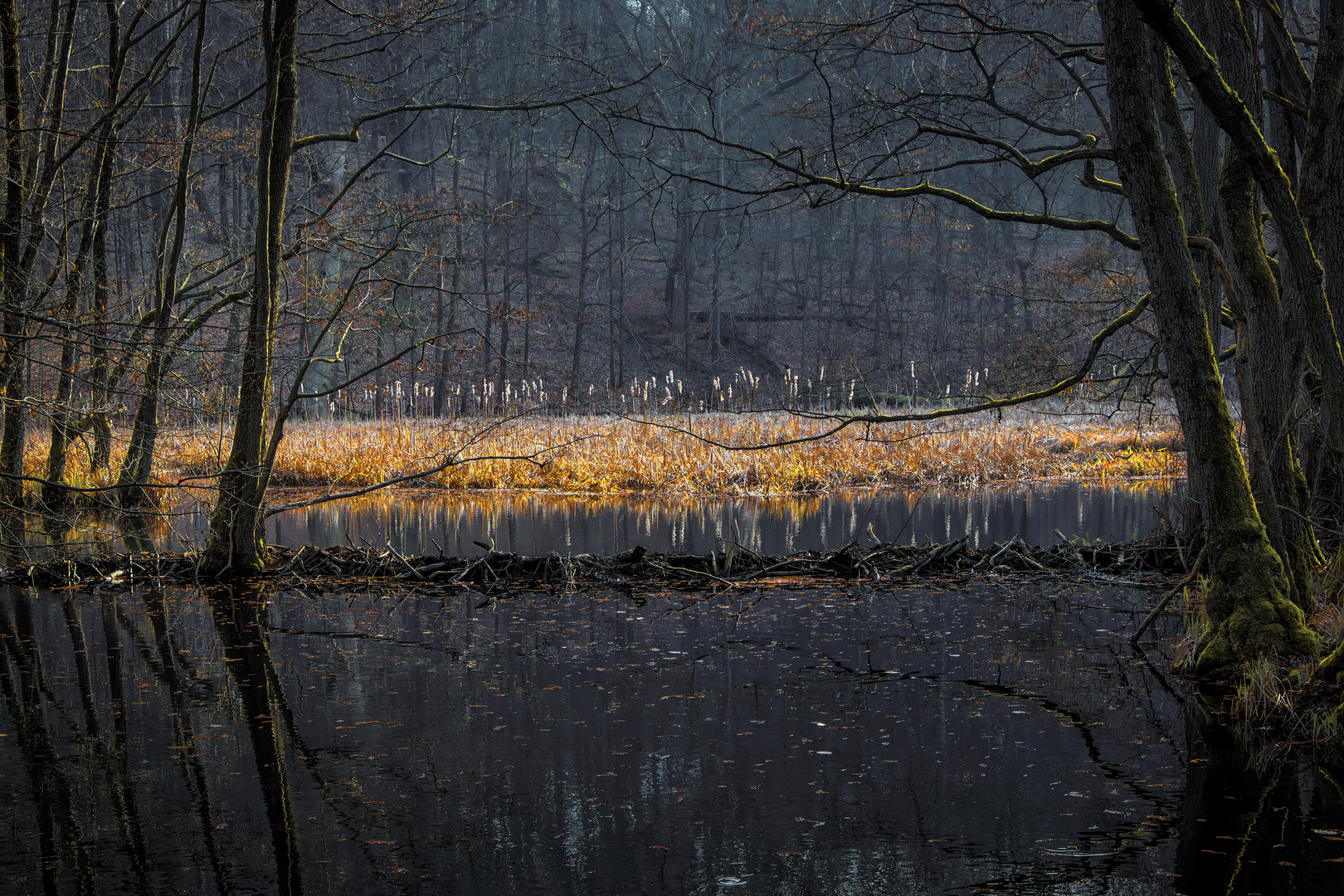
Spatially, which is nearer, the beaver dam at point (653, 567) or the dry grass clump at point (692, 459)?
the beaver dam at point (653, 567)

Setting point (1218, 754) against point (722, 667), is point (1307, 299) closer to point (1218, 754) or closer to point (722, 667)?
point (1218, 754)

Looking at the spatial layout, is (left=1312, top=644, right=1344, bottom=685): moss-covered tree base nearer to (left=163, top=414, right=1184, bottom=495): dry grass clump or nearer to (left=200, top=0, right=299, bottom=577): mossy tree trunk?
(left=200, top=0, right=299, bottom=577): mossy tree trunk

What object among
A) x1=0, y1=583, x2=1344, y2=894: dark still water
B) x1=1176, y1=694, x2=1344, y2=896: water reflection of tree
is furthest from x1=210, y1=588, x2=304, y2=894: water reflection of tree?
x1=1176, y1=694, x2=1344, y2=896: water reflection of tree

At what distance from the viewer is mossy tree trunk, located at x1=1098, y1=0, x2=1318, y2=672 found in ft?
17.2

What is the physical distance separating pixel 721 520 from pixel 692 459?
376 centimetres

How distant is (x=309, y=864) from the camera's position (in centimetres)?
347

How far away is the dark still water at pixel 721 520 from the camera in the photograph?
37.9 feet

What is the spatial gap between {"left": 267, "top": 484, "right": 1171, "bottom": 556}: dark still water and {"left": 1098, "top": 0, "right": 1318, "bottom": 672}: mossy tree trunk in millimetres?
3584

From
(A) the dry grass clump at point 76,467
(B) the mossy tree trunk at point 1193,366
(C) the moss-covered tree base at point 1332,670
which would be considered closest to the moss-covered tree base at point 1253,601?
(B) the mossy tree trunk at point 1193,366

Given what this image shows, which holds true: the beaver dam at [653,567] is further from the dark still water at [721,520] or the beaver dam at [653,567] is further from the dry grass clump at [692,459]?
the dry grass clump at [692,459]

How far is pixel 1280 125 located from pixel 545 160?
3781 cm

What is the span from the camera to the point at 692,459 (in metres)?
17.2

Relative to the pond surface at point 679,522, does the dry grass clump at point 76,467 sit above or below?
above

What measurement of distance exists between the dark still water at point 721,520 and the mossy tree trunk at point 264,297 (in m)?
1.91
